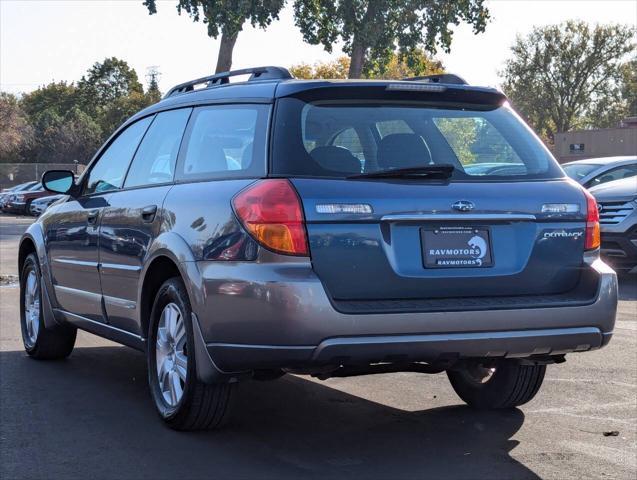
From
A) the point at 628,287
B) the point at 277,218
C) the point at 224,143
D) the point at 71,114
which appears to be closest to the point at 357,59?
the point at 628,287

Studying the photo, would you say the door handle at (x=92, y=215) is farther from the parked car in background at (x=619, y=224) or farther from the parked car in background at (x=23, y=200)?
the parked car in background at (x=23, y=200)

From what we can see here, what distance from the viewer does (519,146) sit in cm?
549

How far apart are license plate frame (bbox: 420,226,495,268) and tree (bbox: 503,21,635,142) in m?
74.6

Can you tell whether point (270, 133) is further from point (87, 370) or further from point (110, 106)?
point (110, 106)

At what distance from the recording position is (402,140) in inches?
206

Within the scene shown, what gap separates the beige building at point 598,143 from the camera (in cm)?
5434

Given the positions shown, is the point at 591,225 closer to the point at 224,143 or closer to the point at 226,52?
the point at 224,143

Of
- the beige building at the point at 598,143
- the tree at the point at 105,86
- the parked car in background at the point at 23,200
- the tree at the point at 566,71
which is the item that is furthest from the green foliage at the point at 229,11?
the tree at the point at 105,86

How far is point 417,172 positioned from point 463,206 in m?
0.28

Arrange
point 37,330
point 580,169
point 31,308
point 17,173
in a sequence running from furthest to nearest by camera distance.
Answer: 1. point 17,173
2. point 580,169
3. point 31,308
4. point 37,330

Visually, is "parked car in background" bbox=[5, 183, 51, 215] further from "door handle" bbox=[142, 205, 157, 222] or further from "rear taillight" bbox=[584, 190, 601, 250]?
"rear taillight" bbox=[584, 190, 601, 250]

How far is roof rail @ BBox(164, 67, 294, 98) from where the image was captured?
5.70m

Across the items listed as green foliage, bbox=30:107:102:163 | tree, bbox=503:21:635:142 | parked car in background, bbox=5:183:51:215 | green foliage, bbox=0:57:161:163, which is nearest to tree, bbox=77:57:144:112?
green foliage, bbox=0:57:161:163

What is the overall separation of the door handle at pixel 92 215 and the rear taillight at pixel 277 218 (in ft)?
7.03
